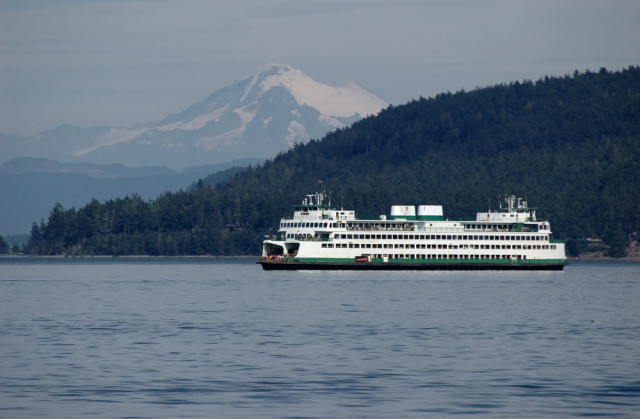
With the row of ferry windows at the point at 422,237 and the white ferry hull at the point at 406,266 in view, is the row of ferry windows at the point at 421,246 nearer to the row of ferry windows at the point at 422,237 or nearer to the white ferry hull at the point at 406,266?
the row of ferry windows at the point at 422,237

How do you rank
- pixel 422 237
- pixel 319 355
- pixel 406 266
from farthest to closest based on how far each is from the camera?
pixel 406 266 → pixel 422 237 → pixel 319 355

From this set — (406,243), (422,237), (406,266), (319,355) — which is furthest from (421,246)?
(319,355)

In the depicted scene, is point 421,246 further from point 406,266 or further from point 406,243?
point 406,266

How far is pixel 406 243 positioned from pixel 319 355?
10310 cm

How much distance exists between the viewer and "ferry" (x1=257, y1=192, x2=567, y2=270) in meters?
156

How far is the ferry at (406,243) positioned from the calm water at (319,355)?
48.4 meters

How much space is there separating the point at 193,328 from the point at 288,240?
86.2 metres

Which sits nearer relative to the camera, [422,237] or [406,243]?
[422,237]

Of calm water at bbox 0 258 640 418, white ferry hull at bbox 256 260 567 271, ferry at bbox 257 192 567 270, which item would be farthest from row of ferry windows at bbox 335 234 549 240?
calm water at bbox 0 258 640 418

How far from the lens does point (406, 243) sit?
159 metres

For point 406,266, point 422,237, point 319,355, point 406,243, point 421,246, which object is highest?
point 422,237

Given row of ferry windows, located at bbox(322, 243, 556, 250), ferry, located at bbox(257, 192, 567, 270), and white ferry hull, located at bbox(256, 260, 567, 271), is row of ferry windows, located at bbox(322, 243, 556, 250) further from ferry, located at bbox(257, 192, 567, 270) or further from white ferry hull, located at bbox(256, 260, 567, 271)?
white ferry hull, located at bbox(256, 260, 567, 271)

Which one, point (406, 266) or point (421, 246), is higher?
point (421, 246)

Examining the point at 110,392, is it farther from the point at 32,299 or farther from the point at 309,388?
the point at 32,299
